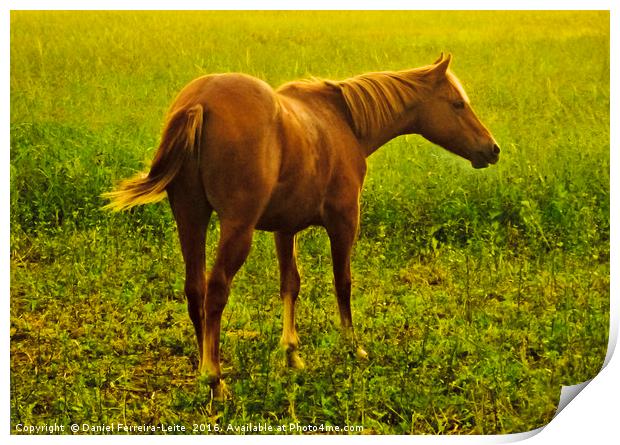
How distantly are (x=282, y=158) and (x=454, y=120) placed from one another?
1059mm

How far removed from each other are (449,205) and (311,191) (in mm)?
928

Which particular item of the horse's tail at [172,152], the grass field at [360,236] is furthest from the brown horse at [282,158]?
the grass field at [360,236]

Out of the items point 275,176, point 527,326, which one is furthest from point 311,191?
point 527,326

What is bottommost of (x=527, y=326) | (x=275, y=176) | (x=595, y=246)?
(x=527, y=326)

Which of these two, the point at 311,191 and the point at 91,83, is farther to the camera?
the point at 91,83

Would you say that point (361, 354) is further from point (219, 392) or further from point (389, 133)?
point (389, 133)

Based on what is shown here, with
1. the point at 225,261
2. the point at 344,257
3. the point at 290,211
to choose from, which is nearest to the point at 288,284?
the point at 344,257

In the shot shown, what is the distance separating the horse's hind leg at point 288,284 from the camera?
16.1 ft

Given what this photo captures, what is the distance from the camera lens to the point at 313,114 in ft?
15.8

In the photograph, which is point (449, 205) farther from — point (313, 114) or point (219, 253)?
point (219, 253)

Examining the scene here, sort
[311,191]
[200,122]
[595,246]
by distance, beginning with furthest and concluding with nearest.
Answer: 1. [595,246]
2. [311,191]
3. [200,122]

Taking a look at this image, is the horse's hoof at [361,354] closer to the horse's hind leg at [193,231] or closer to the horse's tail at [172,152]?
the horse's hind leg at [193,231]

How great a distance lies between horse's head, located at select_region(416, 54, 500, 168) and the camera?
16.7ft

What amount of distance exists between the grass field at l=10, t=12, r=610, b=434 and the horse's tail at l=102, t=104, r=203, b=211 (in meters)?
0.67
